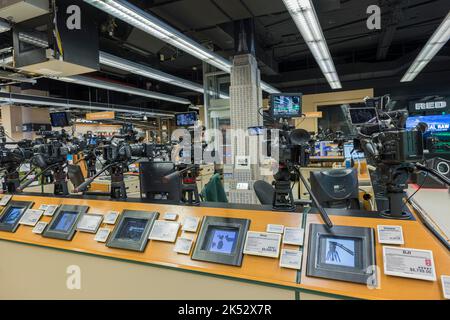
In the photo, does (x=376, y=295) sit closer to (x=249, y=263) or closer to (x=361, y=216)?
(x=361, y=216)

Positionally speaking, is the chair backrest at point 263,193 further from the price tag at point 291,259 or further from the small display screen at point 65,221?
the small display screen at point 65,221

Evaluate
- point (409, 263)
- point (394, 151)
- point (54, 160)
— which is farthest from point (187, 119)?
point (409, 263)

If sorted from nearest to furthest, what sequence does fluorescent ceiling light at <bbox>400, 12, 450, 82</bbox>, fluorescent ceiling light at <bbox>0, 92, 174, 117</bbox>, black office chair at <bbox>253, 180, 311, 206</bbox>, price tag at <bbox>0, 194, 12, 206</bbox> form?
price tag at <bbox>0, 194, 12, 206</bbox>
black office chair at <bbox>253, 180, 311, 206</bbox>
fluorescent ceiling light at <bbox>400, 12, 450, 82</bbox>
fluorescent ceiling light at <bbox>0, 92, 174, 117</bbox>

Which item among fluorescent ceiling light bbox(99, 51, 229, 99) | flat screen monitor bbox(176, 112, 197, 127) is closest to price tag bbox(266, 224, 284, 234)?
flat screen monitor bbox(176, 112, 197, 127)

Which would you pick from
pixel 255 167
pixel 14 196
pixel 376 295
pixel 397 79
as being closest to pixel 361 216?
pixel 376 295

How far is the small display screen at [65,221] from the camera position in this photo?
166cm

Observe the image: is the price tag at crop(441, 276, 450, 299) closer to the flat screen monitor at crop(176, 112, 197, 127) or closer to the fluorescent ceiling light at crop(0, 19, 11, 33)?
the flat screen monitor at crop(176, 112, 197, 127)

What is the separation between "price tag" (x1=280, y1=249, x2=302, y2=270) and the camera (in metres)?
1.09

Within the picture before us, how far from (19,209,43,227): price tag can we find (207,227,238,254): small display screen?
1237mm

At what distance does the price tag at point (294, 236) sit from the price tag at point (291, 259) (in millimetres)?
40

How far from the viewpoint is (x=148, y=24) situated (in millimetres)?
3703

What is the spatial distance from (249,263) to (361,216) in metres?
0.53

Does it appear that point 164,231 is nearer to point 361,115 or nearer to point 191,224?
point 191,224

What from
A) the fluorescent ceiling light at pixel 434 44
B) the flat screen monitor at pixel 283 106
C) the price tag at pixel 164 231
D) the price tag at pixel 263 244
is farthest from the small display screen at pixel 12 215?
the fluorescent ceiling light at pixel 434 44
